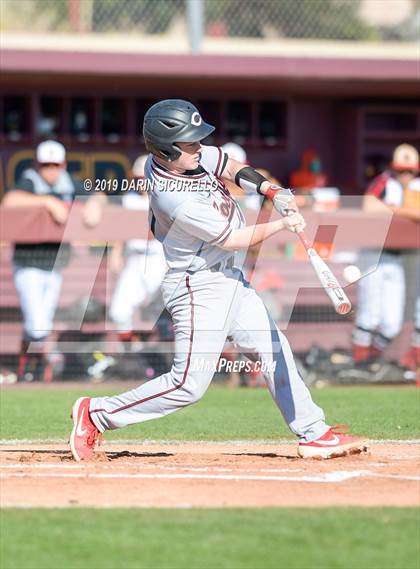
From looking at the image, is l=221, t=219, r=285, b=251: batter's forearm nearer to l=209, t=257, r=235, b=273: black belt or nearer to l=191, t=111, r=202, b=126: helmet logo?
l=209, t=257, r=235, b=273: black belt

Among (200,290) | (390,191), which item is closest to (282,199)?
(200,290)

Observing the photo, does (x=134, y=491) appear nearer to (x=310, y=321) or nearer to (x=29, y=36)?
(x=310, y=321)

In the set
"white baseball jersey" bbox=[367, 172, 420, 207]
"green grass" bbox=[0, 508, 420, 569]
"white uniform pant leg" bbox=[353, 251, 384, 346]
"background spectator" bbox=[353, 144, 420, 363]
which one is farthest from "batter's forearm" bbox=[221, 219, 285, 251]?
"white baseball jersey" bbox=[367, 172, 420, 207]

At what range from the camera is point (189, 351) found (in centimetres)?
688

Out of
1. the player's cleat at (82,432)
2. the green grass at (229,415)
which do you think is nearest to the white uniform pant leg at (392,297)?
the green grass at (229,415)

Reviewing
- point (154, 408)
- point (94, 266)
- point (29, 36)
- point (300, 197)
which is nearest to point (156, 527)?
point (154, 408)

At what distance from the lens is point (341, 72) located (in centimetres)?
1605

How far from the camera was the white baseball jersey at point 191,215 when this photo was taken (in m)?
6.65

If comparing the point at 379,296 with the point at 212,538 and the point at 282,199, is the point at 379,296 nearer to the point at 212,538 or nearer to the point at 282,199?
the point at 282,199

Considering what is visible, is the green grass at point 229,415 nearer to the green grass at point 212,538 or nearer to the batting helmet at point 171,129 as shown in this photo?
the batting helmet at point 171,129

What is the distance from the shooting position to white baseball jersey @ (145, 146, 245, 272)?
21.8 ft

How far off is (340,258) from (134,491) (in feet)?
23.8

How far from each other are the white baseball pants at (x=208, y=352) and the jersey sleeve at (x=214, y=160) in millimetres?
625

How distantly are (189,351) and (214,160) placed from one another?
3.90 feet
